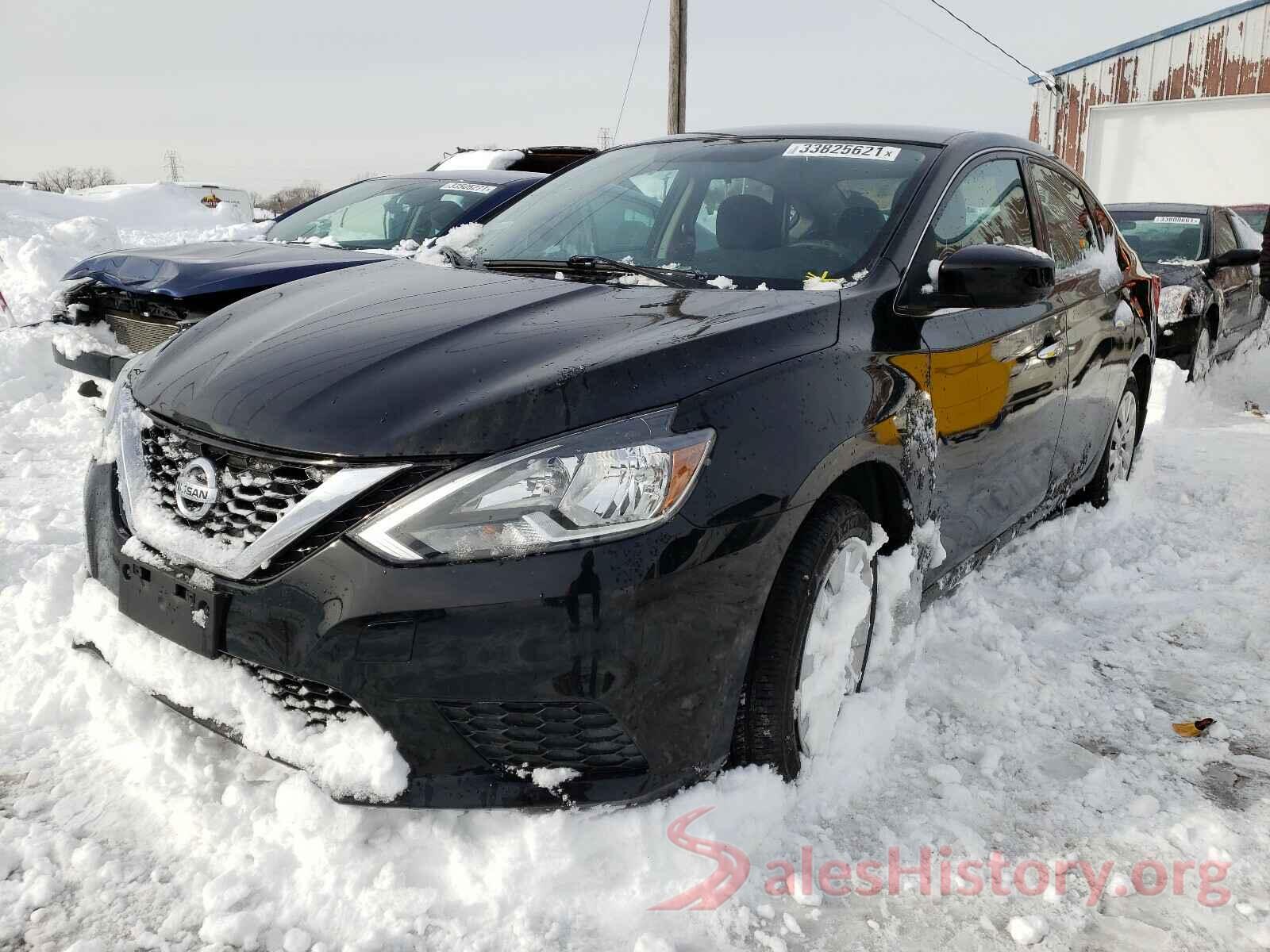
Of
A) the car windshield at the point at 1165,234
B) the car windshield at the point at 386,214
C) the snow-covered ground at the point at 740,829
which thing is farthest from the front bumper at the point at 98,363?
the car windshield at the point at 1165,234

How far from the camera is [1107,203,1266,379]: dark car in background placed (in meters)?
7.35

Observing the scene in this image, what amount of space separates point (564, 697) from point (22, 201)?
1445 centimetres

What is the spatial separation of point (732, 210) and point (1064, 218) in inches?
64.8

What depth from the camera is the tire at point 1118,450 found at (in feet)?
14.8

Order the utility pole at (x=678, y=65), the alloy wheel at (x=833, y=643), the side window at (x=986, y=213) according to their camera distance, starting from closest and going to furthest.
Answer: the alloy wheel at (x=833, y=643), the side window at (x=986, y=213), the utility pole at (x=678, y=65)

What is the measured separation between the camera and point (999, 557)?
404 cm

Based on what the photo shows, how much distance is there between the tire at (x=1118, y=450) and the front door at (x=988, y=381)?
999 millimetres

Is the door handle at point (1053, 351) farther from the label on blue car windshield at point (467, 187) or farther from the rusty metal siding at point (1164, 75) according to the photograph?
the rusty metal siding at point (1164, 75)

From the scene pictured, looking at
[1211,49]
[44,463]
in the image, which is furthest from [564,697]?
[1211,49]

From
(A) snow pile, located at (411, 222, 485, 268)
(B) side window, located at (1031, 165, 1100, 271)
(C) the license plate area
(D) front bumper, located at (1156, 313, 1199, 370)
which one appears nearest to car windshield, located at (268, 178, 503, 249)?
(A) snow pile, located at (411, 222, 485, 268)

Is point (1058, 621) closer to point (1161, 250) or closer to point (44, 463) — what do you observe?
point (44, 463)

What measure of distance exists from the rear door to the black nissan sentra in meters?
0.84

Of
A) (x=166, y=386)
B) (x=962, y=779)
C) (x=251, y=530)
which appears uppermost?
(x=166, y=386)

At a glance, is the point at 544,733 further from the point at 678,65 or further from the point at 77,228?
the point at 678,65
